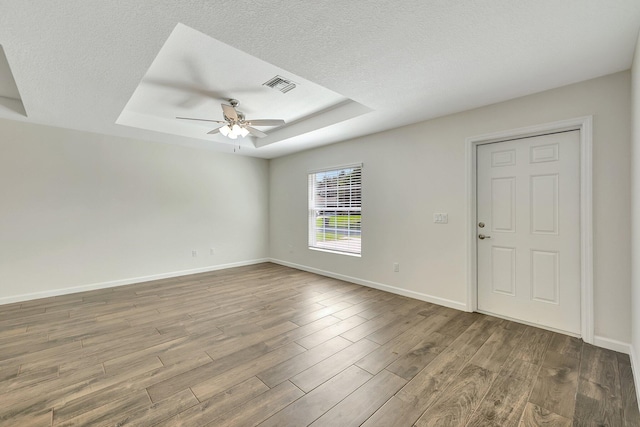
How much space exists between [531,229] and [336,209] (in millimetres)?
2935

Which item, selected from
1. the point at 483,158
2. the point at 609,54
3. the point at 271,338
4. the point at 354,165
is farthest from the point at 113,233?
the point at 609,54

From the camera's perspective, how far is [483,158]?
3180 millimetres

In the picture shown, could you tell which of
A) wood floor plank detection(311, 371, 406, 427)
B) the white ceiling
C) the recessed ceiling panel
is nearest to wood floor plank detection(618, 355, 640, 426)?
wood floor plank detection(311, 371, 406, 427)

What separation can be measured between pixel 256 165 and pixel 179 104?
8.67 ft

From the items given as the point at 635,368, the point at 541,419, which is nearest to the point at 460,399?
the point at 541,419

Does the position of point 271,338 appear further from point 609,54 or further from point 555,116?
point 609,54

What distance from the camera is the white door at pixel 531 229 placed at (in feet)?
8.57

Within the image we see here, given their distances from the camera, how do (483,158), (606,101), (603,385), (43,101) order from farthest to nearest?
(483,158) < (43,101) < (606,101) < (603,385)

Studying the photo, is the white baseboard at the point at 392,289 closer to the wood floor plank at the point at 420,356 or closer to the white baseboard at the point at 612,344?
the wood floor plank at the point at 420,356

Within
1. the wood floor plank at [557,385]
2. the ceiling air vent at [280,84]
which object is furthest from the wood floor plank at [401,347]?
the ceiling air vent at [280,84]

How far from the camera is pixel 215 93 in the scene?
3186mm

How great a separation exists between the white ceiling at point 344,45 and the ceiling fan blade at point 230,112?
0.72 ft

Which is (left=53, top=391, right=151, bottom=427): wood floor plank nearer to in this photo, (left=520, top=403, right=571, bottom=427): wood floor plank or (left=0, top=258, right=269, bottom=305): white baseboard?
(left=520, top=403, right=571, bottom=427): wood floor plank

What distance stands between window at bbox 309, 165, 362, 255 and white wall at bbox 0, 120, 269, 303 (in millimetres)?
1713
